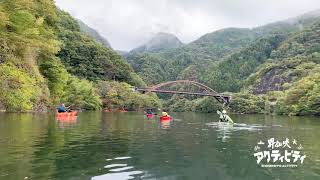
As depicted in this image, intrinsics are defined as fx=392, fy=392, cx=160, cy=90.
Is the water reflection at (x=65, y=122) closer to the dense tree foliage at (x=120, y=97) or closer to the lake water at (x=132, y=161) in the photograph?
the lake water at (x=132, y=161)

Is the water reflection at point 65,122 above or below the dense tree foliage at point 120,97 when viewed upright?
below

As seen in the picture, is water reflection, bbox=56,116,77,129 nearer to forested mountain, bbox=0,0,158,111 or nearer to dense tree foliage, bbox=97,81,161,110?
forested mountain, bbox=0,0,158,111

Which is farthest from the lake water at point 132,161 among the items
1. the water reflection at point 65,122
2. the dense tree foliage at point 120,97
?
the dense tree foliage at point 120,97

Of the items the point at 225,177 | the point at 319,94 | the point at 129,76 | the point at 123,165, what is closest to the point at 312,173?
the point at 225,177

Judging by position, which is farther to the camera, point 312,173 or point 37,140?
point 37,140

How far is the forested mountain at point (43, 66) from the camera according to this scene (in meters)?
37.5

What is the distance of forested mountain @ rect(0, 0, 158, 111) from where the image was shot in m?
37.5

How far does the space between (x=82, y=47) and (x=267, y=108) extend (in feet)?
178

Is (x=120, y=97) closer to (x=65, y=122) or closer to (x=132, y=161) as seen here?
(x=65, y=122)

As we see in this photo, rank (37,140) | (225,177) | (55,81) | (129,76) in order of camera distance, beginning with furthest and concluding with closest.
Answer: (129,76) → (55,81) → (37,140) → (225,177)

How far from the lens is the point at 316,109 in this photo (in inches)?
3152

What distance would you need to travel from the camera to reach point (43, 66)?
55531 mm

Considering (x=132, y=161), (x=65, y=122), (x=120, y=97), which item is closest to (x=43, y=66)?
(x=65, y=122)

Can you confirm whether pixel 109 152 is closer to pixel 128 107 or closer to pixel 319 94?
pixel 319 94
